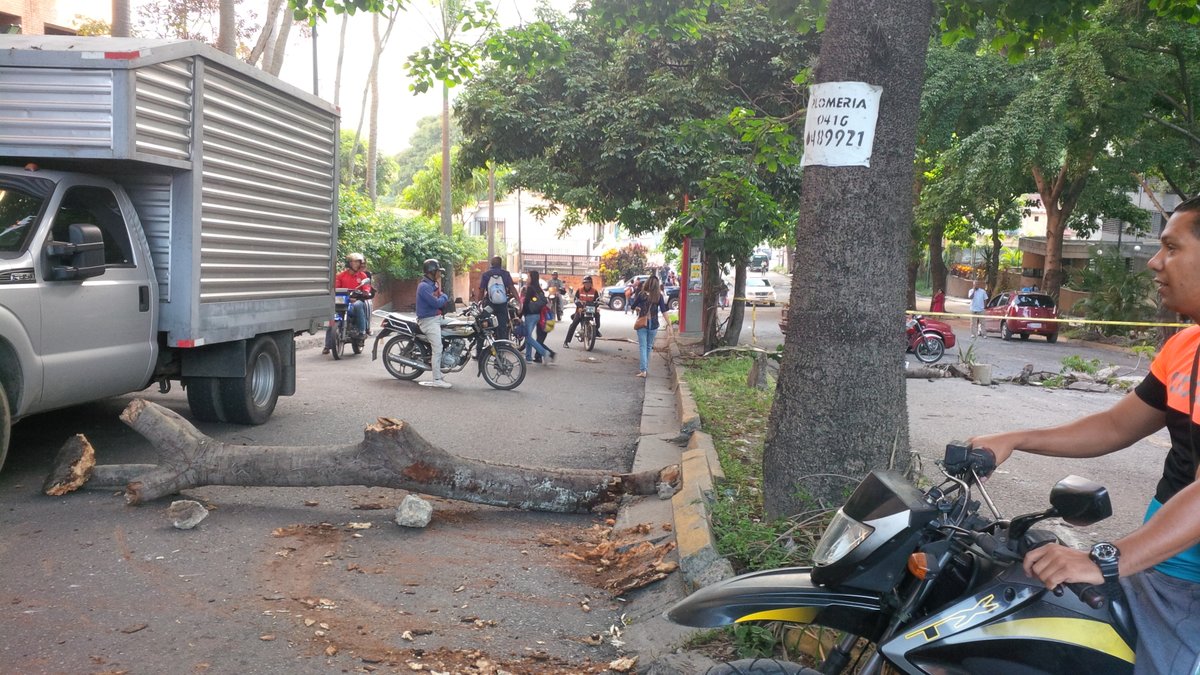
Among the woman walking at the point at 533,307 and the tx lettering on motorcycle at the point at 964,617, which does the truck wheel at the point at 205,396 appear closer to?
the tx lettering on motorcycle at the point at 964,617

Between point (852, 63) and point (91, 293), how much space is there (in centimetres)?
549

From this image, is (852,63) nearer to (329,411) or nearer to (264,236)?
(264,236)

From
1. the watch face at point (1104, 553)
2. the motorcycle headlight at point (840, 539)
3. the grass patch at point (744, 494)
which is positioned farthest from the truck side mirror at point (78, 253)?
the watch face at point (1104, 553)

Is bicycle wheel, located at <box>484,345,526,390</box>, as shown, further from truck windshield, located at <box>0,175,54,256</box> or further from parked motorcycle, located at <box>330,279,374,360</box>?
truck windshield, located at <box>0,175,54,256</box>

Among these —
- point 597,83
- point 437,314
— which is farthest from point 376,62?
point 437,314

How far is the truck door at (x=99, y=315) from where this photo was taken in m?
6.93

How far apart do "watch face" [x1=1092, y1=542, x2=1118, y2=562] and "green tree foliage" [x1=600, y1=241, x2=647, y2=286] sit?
5014cm

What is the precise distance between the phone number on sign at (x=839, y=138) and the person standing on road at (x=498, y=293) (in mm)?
11367

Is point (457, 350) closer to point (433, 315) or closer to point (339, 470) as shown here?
point (433, 315)

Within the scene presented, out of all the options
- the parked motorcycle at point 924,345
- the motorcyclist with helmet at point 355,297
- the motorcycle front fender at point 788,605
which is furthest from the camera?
the parked motorcycle at point 924,345

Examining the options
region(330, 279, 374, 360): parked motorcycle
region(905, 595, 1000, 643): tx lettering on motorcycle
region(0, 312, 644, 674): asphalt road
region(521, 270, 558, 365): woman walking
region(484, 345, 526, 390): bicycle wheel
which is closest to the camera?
region(905, 595, 1000, 643): tx lettering on motorcycle

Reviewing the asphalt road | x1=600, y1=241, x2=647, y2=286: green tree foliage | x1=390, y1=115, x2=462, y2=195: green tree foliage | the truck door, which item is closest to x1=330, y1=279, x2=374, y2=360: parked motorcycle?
the asphalt road

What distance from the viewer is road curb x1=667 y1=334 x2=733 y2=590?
4789 millimetres

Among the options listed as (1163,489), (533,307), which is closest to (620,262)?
(533,307)
